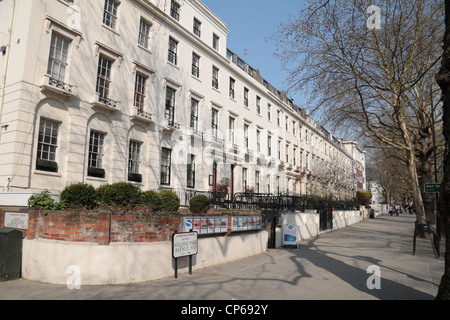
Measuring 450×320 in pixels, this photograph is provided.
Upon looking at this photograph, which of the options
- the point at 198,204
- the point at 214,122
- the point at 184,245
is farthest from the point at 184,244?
the point at 214,122

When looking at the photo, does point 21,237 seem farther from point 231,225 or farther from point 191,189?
point 191,189

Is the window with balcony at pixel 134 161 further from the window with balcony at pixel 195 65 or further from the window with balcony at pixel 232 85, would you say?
the window with balcony at pixel 232 85

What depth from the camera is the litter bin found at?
783cm

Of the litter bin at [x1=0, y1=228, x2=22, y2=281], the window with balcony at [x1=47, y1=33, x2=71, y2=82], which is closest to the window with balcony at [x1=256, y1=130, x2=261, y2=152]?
the window with balcony at [x1=47, y1=33, x2=71, y2=82]

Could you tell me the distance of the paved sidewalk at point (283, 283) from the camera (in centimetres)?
657

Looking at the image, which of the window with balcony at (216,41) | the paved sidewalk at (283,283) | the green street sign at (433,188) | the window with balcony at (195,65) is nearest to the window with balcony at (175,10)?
the window with balcony at (195,65)

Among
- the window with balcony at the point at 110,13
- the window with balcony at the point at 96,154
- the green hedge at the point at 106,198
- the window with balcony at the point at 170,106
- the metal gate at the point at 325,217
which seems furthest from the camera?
the metal gate at the point at 325,217

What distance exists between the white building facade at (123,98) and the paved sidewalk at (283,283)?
7.30 meters

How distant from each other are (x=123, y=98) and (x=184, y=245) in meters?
10.7

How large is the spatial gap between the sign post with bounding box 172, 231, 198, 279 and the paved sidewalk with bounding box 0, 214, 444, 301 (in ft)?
1.84

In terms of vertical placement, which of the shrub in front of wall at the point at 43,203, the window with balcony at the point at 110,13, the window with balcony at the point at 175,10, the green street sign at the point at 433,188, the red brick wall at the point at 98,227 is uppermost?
the window with balcony at the point at 175,10

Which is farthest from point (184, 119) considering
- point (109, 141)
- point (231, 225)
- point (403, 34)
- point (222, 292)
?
point (222, 292)

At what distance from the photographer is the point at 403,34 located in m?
15.1

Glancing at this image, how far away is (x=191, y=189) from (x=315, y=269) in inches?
497
